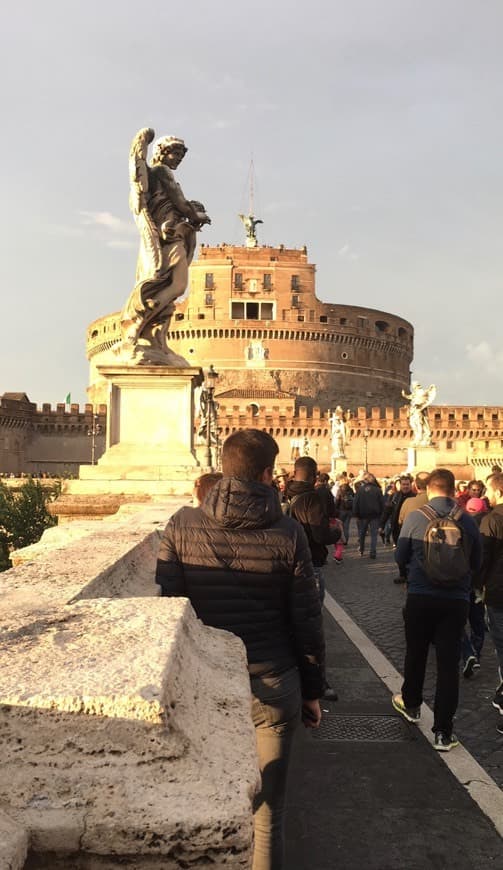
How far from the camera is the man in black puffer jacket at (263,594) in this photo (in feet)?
8.46

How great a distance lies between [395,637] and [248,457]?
4.93 metres

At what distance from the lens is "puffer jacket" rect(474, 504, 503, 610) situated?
504 centimetres

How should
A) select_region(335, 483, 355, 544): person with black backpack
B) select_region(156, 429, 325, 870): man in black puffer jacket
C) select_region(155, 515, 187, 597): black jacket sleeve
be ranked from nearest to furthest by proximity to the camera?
select_region(156, 429, 325, 870): man in black puffer jacket
select_region(155, 515, 187, 597): black jacket sleeve
select_region(335, 483, 355, 544): person with black backpack

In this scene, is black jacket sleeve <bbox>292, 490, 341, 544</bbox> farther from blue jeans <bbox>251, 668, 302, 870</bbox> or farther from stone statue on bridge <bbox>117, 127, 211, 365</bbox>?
stone statue on bridge <bbox>117, 127, 211, 365</bbox>

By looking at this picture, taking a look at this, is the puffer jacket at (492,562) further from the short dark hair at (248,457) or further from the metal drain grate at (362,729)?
the short dark hair at (248,457)

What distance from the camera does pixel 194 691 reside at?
5.27 ft

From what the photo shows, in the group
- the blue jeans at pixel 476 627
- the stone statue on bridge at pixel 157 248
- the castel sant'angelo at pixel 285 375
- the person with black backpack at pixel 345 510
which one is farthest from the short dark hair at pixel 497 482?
the castel sant'angelo at pixel 285 375

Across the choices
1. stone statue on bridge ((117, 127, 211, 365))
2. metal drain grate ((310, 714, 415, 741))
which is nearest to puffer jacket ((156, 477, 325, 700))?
metal drain grate ((310, 714, 415, 741))

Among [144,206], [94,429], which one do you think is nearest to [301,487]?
[144,206]

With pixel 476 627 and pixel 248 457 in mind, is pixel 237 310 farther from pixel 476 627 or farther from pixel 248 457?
pixel 248 457

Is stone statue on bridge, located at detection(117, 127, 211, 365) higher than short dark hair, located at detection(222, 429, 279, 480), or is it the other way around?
stone statue on bridge, located at detection(117, 127, 211, 365)

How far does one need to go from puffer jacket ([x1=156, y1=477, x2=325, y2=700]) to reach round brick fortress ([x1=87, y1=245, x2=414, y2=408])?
251 ft

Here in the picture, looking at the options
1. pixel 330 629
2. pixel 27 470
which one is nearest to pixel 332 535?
pixel 330 629

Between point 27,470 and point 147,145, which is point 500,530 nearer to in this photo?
point 147,145
